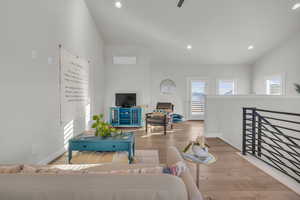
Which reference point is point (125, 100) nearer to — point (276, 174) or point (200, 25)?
point (200, 25)

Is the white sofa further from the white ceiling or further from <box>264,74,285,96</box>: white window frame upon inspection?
<box>264,74,285,96</box>: white window frame

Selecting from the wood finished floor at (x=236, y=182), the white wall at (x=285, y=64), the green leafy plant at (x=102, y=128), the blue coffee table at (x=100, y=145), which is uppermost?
the white wall at (x=285, y=64)

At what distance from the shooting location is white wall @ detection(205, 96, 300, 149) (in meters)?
4.52

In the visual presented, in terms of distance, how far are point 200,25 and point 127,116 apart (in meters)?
3.78

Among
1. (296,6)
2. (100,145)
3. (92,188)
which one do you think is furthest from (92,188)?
(296,6)

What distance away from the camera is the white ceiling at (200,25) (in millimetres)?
4137

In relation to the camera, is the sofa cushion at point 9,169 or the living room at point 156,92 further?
the living room at point 156,92

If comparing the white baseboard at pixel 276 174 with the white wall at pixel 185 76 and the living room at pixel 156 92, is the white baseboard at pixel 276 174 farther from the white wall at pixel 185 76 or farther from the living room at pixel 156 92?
the white wall at pixel 185 76

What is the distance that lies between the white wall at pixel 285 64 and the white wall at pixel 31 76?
659 cm

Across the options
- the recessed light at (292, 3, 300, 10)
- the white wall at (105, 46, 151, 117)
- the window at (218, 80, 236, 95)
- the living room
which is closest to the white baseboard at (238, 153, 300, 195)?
the living room

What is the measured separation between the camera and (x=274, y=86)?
6.28 m

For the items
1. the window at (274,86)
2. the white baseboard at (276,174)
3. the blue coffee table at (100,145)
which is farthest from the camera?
the window at (274,86)

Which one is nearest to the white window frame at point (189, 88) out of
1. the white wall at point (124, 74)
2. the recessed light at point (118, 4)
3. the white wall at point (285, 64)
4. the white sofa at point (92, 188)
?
the white wall at point (285, 64)

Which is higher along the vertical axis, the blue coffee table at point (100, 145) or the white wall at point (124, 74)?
the white wall at point (124, 74)
